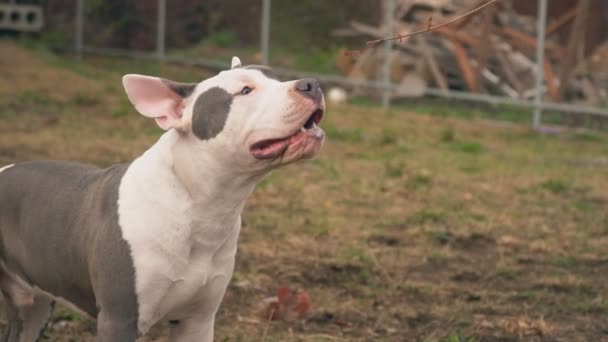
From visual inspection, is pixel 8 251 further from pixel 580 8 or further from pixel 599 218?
pixel 580 8

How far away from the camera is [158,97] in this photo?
160 inches

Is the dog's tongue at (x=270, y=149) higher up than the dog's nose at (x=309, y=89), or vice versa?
the dog's nose at (x=309, y=89)

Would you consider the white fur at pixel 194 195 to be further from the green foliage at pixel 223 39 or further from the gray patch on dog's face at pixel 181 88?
the green foliage at pixel 223 39

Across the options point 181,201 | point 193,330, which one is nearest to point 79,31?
point 193,330

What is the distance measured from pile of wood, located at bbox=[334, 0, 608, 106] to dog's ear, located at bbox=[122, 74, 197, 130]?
9455mm

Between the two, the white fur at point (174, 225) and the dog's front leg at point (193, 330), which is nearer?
the white fur at point (174, 225)

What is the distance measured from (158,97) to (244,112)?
1.05 feet

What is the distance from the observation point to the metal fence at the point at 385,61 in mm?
13086

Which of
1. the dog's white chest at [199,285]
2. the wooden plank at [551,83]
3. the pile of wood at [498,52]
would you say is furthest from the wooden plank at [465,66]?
the dog's white chest at [199,285]

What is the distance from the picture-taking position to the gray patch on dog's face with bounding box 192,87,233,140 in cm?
396

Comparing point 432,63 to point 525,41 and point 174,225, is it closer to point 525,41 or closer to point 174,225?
point 525,41

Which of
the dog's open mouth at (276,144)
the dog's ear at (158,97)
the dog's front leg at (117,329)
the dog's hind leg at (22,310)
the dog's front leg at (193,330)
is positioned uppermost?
the dog's ear at (158,97)

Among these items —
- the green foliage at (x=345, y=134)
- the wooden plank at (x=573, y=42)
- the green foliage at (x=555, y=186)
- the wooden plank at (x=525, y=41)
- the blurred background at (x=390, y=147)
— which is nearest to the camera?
the blurred background at (x=390, y=147)

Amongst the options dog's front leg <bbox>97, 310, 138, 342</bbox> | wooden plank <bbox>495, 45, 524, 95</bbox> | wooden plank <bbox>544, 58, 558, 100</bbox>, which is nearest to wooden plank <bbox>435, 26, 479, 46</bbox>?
wooden plank <bbox>495, 45, 524, 95</bbox>
